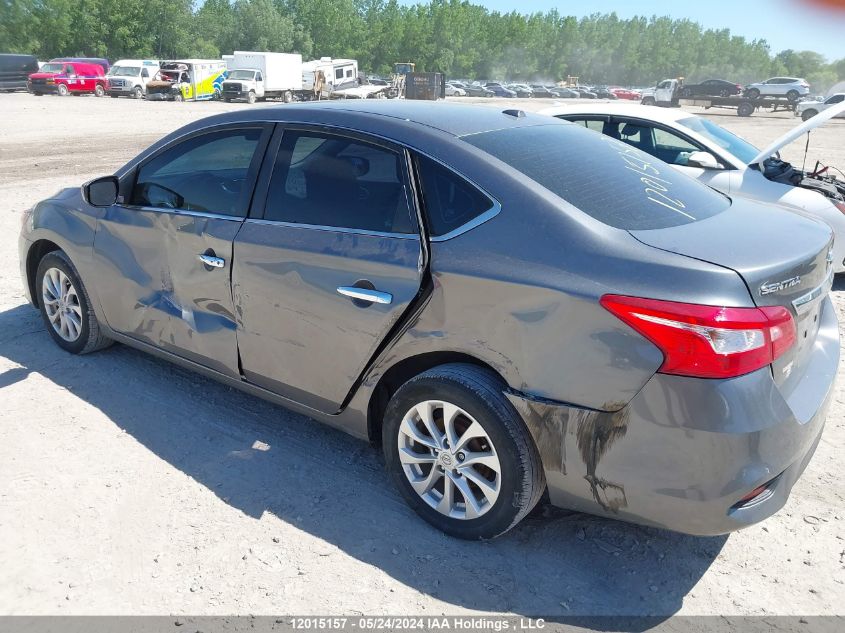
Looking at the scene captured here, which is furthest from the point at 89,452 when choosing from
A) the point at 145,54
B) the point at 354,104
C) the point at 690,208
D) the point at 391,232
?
the point at 145,54

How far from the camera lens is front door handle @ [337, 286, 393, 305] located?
2920 mm

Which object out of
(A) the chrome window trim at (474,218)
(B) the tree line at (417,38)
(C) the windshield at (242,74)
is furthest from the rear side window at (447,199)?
(B) the tree line at (417,38)

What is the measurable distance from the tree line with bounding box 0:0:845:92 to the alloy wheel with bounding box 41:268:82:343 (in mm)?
81620

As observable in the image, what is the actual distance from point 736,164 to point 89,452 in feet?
19.5

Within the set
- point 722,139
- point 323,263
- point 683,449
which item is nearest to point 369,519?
point 323,263

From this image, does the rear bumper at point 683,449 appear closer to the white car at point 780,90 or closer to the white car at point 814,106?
Answer: the white car at point 814,106

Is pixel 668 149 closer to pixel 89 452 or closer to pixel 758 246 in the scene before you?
pixel 758 246

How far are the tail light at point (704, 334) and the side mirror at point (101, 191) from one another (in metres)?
3.01

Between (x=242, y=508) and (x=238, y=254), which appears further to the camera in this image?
(x=238, y=254)

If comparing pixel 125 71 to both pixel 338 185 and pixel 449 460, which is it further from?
pixel 449 460

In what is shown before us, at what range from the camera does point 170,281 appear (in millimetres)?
3811

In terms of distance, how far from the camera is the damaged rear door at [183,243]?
3.56 meters

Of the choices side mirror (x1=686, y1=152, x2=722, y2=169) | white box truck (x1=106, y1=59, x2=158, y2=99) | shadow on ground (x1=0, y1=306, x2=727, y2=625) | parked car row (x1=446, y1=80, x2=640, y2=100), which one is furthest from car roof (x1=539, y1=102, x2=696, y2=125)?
parked car row (x1=446, y1=80, x2=640, y2=100)

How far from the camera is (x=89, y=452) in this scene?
357 centimetres
